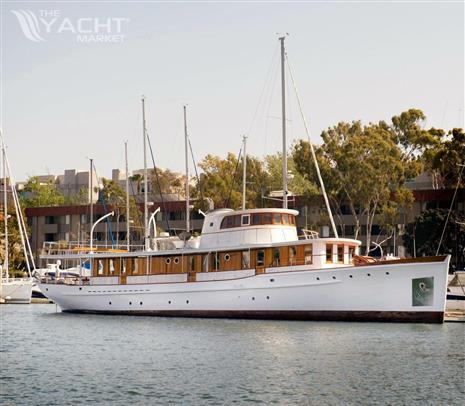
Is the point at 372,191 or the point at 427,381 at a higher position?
the point at 372,191

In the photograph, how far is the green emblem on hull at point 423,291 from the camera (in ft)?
154

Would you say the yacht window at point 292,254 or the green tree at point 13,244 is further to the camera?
the green tree at point 13,244

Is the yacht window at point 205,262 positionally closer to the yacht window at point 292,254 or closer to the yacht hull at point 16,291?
the yacht window at point 292,254

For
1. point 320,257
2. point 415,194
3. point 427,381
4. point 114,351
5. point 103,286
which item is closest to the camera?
point 427,381

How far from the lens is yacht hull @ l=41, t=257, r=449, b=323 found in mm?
47000

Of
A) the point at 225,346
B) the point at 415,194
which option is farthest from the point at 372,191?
the point at 225,346

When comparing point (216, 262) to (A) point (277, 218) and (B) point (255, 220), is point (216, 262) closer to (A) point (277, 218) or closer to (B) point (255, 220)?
(B) point (255, 220)

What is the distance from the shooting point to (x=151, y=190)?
12425cm

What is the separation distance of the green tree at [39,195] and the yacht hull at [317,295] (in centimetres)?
7647

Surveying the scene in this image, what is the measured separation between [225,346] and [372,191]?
140 feet

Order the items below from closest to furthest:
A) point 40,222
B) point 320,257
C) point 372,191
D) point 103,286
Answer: point 320,257 → point 103,286 → point 372,191 → point 40,222

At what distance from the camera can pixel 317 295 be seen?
48812 millimetres

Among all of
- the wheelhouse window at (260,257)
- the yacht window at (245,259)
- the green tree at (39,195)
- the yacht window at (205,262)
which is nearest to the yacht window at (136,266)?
the yacht window at (205,262)

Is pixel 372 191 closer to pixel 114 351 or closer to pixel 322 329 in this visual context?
pixel 322 329
